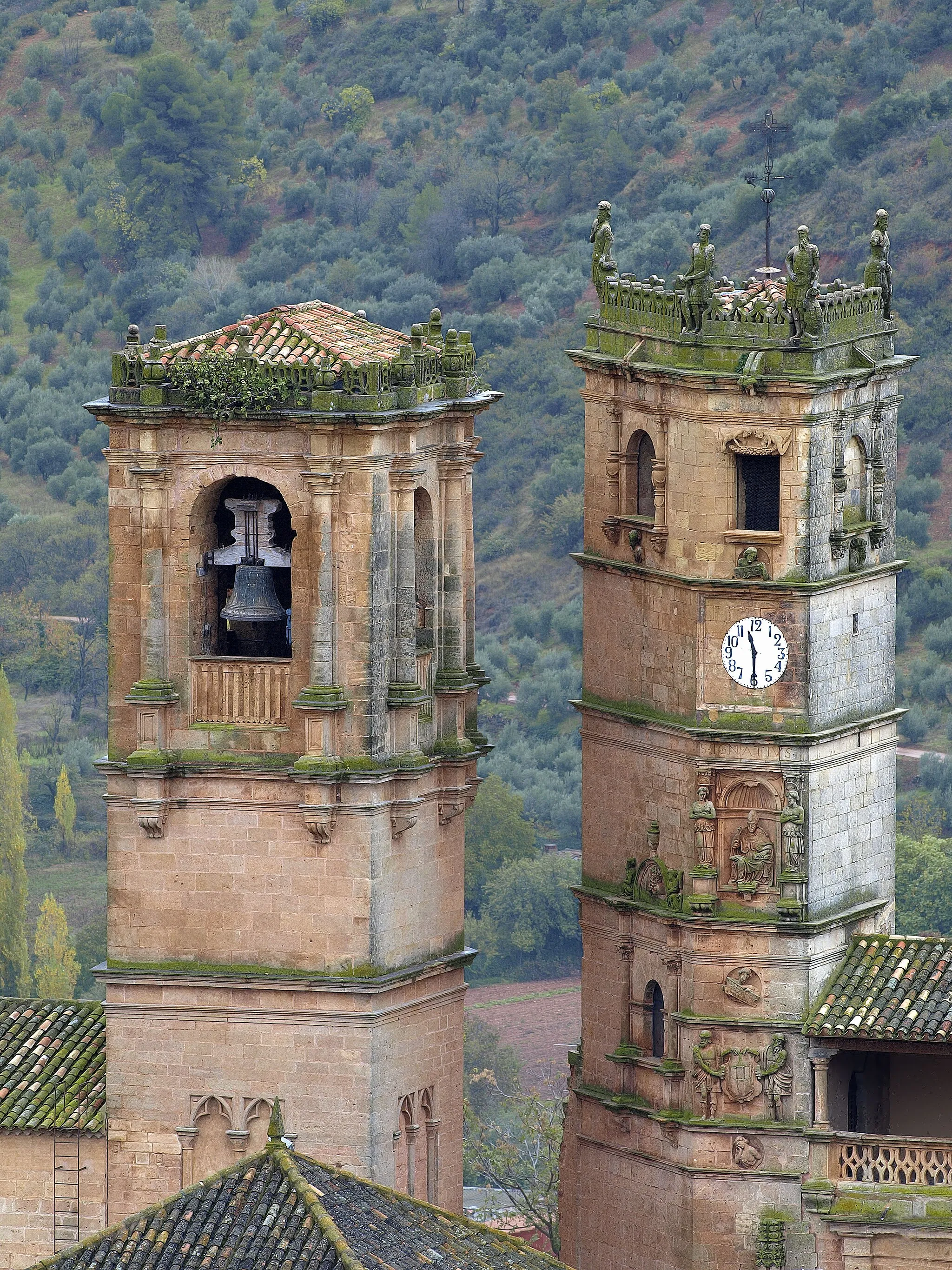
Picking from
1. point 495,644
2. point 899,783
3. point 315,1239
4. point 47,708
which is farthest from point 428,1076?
point 47,708

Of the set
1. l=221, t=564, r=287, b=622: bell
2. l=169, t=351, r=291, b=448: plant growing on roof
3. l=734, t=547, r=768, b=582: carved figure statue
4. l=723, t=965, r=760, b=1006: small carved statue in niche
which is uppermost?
l=169, t=351, r=291, b=448: plant growing on roof

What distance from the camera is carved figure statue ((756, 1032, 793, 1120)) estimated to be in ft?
209

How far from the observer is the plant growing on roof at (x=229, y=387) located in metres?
60.2

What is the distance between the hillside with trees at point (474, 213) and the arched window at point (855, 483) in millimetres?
50161

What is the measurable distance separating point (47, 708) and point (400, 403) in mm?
78601

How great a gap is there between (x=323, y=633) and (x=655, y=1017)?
9256mm

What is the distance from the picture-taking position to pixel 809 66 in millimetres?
135000

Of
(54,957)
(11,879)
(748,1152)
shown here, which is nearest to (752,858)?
(748,1152)

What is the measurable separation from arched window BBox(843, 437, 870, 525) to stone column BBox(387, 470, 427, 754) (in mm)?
Answer: 6931

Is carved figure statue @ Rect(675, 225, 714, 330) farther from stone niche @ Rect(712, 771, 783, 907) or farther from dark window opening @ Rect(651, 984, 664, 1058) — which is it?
dark window opening @ Rect(651, 984, 664, 1058)

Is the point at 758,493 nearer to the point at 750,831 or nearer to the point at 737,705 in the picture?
the point at 737,705

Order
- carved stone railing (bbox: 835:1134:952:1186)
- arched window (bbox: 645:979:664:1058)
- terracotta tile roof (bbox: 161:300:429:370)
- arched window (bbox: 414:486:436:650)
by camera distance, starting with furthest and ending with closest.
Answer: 1. arched window (bbox: 645:979:664:1058)
2. carved stone railing (bbox: 835:1134:952:1186)
3. arched window (bbox: 414:486:436:650)
4. terracotta tile roof (bbox: 161:300:429:370)

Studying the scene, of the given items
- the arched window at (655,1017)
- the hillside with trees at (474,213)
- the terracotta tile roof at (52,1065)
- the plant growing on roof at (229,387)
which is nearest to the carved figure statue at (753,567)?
the arched window at (655,1017)

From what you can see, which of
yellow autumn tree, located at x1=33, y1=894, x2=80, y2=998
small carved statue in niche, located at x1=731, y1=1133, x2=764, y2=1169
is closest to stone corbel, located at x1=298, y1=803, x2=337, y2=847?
small carved statue in niche, located at x1=731, y1=1133, x2=764, y2=1169
